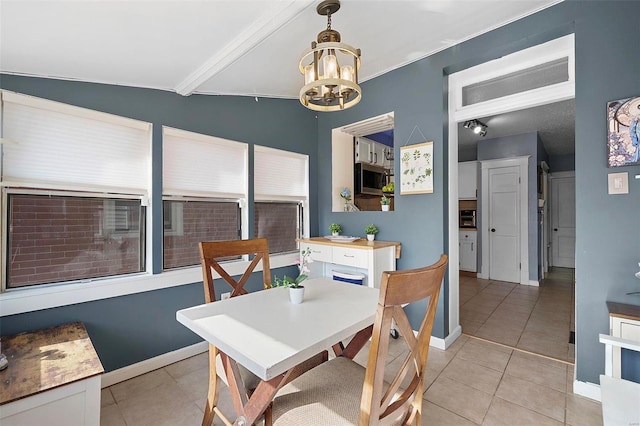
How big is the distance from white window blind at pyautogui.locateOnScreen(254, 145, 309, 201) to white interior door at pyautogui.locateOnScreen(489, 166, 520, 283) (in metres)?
3.94

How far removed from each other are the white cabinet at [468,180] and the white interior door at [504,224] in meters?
0.29

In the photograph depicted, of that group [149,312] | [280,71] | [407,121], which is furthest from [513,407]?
[280,71]

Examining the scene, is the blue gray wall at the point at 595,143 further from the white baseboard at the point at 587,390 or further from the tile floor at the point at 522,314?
the tile floor at the point at 522,314

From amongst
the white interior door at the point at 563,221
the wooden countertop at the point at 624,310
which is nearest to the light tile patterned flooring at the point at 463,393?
the wooden countertop at the point at 624,310

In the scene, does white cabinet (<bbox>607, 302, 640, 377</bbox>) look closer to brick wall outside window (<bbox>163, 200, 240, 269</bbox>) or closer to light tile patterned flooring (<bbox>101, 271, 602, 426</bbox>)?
light tile patterned flooring (<bbox>101, 271, 602, 426</bbox>)

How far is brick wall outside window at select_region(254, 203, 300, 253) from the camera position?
10.7 ft

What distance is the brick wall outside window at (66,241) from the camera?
1.88m

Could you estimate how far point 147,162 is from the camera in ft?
7.86

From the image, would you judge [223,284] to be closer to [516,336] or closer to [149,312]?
[149,312]

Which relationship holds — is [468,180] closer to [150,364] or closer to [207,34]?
[207,34]

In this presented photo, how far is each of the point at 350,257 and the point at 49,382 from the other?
7.36 feet

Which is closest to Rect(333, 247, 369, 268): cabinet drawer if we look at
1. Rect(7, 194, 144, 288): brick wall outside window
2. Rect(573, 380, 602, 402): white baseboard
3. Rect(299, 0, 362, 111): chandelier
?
Rect(299, 0, 362, 111): chandelier

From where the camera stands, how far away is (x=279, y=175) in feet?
11.2

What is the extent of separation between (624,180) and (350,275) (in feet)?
7.10
